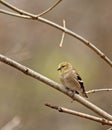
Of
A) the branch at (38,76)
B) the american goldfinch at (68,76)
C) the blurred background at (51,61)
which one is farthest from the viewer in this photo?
the blurred background at (51,61)

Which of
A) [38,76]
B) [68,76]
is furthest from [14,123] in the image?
[38,76]

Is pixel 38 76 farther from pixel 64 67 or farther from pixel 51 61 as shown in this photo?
pixel 51 61

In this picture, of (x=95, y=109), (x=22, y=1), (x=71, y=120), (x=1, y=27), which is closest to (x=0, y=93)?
(x=1, y=27)

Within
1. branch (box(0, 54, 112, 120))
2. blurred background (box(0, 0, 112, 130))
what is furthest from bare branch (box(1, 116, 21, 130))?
blurred background (box(0, 0, 112, 130))

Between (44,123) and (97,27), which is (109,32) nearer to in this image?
(97,27)

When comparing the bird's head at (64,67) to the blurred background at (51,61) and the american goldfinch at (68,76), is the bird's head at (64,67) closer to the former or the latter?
the american goldfinch at (68,76)

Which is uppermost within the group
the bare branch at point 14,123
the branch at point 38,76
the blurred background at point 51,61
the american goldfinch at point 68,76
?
the blurred background at point 51,61

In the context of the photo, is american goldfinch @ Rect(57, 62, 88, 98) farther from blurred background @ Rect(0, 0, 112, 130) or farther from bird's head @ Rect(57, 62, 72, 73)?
blurred background @ Rect(0, 0, 112, 130)

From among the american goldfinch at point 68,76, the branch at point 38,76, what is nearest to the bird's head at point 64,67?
the american goldfinch at point 68,76
